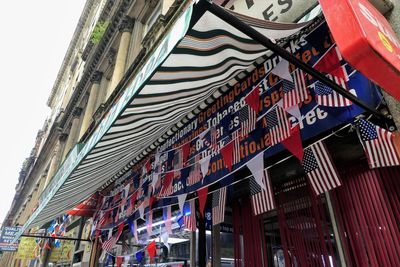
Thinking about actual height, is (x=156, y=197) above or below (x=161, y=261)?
above

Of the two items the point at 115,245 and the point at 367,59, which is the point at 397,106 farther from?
the point at 115,245

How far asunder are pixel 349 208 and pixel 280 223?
909 millimetres

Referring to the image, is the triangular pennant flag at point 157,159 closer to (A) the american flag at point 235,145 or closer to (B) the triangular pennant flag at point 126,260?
(A) the american flag at point 235,145

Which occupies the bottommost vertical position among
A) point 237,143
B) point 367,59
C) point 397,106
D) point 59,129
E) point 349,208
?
point 349,208

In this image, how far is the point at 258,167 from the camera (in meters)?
3.31

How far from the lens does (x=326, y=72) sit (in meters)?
2.89

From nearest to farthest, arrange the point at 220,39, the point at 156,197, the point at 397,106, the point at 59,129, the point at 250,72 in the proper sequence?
the point at 397,106 < the point at 220,39 < the point at 250,72 < the point at 156,197 < the point at 59,129

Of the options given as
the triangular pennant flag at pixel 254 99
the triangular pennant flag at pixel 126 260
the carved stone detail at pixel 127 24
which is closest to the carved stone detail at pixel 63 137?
the carved stone detail at pixel 127 24

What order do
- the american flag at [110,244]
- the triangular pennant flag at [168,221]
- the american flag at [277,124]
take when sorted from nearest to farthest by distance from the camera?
the american flag at [277,124]
the triangular pennant flag at [168,221]
the american flag at [110,244]

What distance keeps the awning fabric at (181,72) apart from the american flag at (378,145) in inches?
47.6

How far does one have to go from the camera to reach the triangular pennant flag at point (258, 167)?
3239mm

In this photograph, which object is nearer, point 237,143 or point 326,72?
point 326,72

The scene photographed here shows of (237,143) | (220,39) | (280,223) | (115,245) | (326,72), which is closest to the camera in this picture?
(220,39)

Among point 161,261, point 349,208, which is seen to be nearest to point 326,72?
point 349,208
